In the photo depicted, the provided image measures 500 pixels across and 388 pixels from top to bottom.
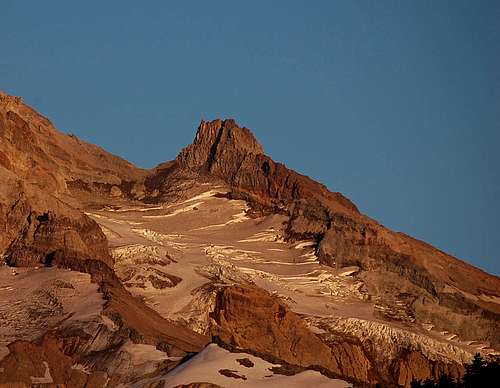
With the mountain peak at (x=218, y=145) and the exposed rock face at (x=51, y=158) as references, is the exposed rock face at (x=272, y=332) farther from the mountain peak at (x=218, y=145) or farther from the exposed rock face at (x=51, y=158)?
the mountain peak at (x=218, y=145)

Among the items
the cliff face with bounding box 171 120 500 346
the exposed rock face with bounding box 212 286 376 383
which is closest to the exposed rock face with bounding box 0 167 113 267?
the exposed rock face with bounding box 212 286 376 383

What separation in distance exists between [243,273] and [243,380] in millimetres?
45759

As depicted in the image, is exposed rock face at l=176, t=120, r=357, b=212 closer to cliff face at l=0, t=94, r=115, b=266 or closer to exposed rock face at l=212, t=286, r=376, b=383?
cliff face at l=0, t=94, r=115, b=266

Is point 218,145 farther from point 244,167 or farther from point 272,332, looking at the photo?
point 272,332

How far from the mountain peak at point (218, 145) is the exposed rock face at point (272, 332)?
122 ft

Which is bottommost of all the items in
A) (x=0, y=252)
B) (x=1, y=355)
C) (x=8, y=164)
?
(x=1, y=355)

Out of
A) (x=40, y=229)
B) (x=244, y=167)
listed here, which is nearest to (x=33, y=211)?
(x=40, y=229)

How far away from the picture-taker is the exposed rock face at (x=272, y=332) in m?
128

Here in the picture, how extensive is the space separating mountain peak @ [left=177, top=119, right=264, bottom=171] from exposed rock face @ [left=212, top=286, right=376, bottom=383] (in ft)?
122

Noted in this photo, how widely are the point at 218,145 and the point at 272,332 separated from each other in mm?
43483

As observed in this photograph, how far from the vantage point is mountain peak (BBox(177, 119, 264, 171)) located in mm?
169750

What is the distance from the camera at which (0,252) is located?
5089 inches

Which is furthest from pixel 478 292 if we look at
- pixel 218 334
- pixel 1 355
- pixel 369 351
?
pixel 1 355

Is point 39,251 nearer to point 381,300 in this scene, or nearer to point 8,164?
point 8,164
